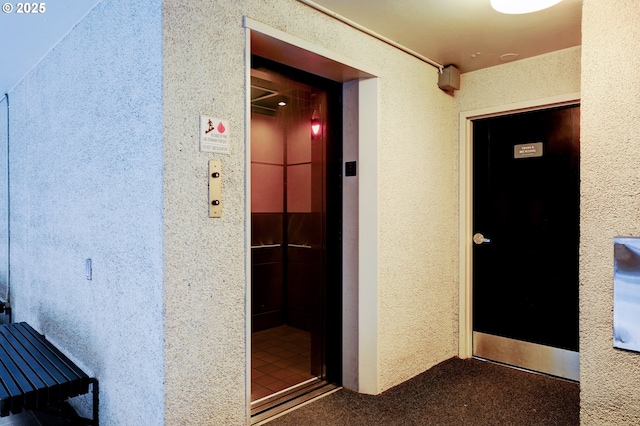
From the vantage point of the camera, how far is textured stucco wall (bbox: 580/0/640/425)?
1.94 metres

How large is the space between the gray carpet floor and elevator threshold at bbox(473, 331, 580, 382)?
3.4 inches

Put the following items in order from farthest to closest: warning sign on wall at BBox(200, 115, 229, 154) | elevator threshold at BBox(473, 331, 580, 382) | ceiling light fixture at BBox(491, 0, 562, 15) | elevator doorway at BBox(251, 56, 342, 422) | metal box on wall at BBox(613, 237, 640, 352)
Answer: elevator threshold at BBox(473, 331, 580, 382), elevator doorway at BBox(251, 56, 342, 422), ceiling light fixture at BBox(491, 0, 562, 15), warning sign on wall at BBox(200, 115, 229, 154), metal box on wall at BBox(613, 237, 640, 352)

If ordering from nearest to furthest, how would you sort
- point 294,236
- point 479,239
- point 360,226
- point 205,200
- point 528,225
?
1. point 205,200
2. point 360,226
3. point 528,225
4. point 479,239
5. point 294,236

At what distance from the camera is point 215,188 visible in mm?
2055

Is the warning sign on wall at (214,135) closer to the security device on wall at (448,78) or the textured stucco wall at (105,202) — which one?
the textured stucco wall at (105,202)

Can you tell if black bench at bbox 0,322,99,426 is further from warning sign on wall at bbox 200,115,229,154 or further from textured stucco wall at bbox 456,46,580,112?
textured stucco wall at bbox 456,46,580,112

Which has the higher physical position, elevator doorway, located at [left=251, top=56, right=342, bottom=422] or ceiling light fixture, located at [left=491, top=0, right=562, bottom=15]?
ceiling light fixture, located at [left=491, top=0, right=562, bottom=15]

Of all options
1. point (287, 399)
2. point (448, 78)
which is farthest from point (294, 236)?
point (448, 78)

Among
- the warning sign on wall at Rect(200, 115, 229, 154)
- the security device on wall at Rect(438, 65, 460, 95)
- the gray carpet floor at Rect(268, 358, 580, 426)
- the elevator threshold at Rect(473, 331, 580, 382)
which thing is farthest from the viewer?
the security device on wall at Rect(438, 65, 460, 95)

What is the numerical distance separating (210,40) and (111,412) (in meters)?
2.06

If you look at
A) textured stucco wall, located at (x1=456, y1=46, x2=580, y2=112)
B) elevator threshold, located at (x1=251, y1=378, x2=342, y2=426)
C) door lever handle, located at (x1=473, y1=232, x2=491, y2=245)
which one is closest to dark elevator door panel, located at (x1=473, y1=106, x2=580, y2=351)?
door lever handle, located at (x1=473, y1=232, x2=491, y2=245)

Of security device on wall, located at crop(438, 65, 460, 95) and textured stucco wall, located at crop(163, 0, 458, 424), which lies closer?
textured stucco wall, located at crop(163, 0, 458, 424)

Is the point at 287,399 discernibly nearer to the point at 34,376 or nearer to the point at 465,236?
the point at 34,376

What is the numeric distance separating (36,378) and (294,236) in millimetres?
2880
